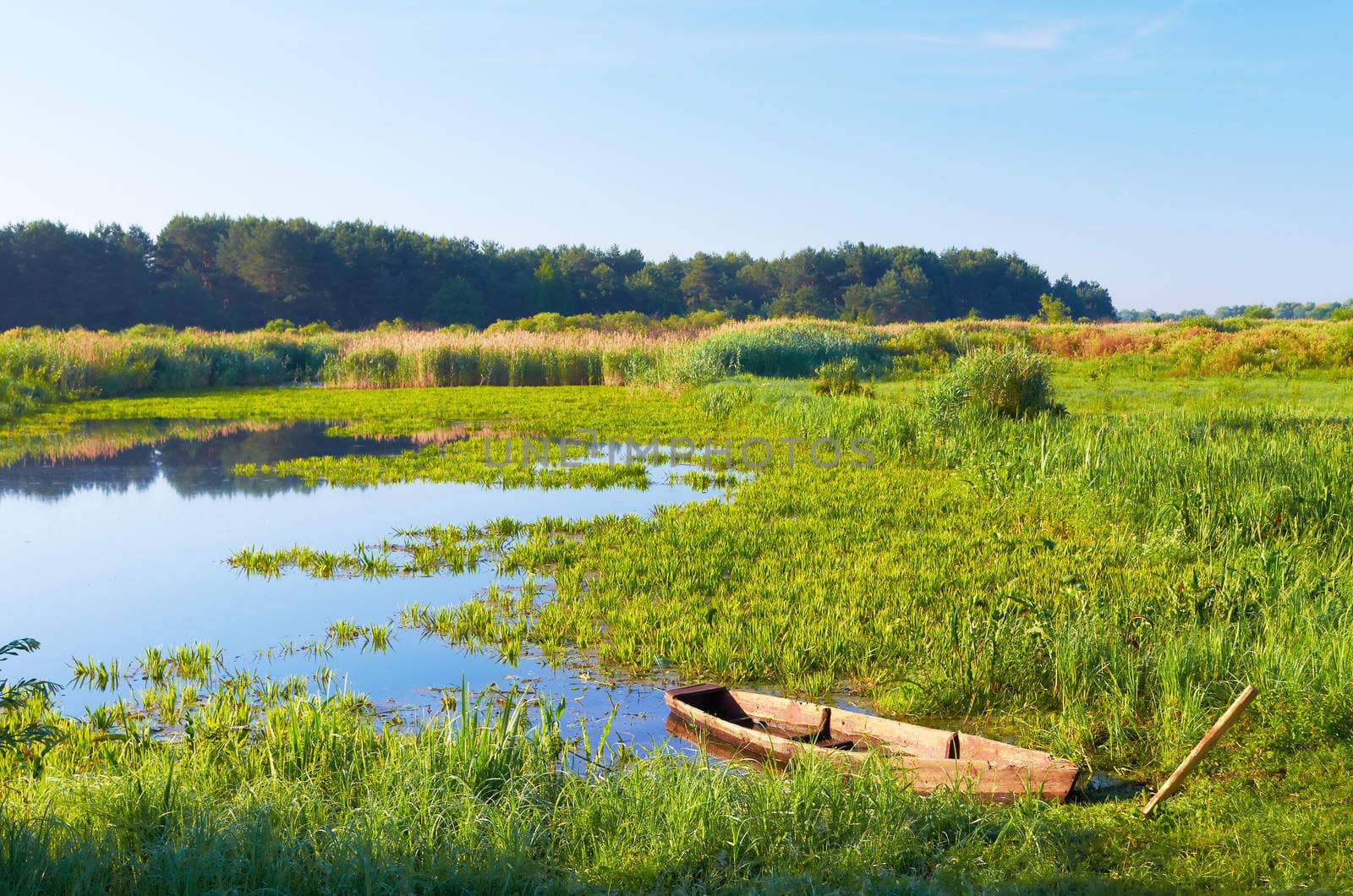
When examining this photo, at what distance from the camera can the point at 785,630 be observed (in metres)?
→ 6.79

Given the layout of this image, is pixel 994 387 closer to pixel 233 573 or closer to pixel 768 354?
pixel 233 573

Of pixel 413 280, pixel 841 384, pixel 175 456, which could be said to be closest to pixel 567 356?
pixel 841 384

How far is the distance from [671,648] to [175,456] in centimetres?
1397

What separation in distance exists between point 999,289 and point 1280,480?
331ft

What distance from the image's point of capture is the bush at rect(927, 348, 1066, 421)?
1520 centimetres

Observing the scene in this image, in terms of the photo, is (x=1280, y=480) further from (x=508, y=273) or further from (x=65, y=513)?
(x=508, y=273)

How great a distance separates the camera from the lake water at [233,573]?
6285mm

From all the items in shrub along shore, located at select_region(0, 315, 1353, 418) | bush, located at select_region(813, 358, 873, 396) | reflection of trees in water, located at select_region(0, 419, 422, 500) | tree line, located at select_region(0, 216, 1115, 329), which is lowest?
reflection of trees in water, located at select_region(0, 419, 422, 500)

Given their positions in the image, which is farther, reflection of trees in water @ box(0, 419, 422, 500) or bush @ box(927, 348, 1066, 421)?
bush @ box(927, 348, 1066, 421)

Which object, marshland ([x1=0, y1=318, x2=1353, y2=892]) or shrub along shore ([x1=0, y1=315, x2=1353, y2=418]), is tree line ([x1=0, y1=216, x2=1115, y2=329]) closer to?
shrub along shore ([x1=0, y1=315, x2=1353, y2=418])

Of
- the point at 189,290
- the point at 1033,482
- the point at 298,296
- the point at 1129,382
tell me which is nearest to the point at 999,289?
the point at 298,296

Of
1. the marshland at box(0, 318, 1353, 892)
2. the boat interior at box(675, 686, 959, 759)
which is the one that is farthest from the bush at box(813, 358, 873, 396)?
the boat interior at box(675, 686, 959, 759)

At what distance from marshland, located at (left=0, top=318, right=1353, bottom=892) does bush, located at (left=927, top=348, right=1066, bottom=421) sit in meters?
0.06

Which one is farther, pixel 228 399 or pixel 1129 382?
pixel 228 399
